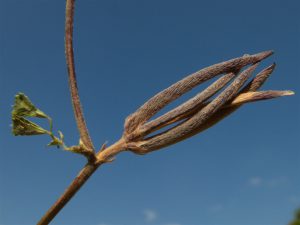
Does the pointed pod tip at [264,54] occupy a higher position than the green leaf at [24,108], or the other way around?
the green leaf at [24,108]

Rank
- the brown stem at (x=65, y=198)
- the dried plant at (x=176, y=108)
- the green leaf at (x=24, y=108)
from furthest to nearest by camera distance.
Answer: the green leaf at (x=24, y=108)
the dried plant at (x=176, y=108)
the brown stem at (x=65, y=198)

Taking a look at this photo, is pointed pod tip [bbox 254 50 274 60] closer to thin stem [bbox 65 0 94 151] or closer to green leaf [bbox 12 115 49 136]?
thin stem [bbox 65 0 94 151]

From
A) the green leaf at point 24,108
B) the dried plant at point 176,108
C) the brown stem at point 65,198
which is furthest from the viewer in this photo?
the green leaf at point 24,108

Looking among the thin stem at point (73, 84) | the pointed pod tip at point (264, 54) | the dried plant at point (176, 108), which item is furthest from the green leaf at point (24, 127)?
the pointed pod tip at point (264, 54)

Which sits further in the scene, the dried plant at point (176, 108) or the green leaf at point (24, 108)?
the green leaf at point (24, 108)

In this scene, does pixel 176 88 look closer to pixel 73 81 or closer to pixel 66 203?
pixel 73 81

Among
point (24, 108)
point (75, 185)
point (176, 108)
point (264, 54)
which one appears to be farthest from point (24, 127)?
point (264, 54)

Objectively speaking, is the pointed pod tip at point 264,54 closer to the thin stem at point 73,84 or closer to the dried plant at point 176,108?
the dried plant at point 176,108

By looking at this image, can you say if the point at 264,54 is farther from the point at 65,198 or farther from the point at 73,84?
the point at 65,198
